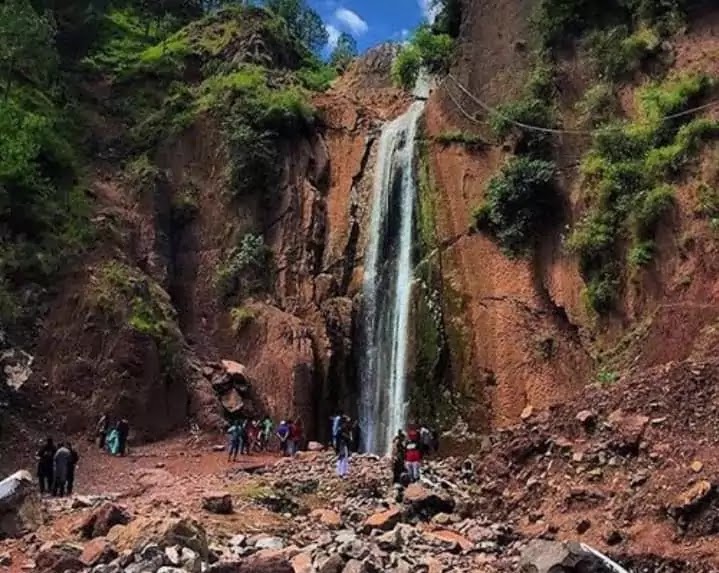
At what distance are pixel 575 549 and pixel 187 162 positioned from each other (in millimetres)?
26067

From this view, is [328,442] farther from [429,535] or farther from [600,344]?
[429,535]

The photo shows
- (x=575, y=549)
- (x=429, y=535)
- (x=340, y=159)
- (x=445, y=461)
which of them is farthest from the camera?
(x=340, y=159)

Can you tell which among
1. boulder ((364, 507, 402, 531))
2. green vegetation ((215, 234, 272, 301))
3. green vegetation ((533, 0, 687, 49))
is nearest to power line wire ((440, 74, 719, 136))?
green vegetation ((533, 0, 687, 49))

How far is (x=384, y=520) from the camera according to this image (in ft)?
55.9

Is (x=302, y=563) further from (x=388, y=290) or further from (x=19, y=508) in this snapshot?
(x=388, y=290)

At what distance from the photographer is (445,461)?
78.4 ft

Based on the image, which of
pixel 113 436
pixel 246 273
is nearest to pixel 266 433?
pixel 113 436

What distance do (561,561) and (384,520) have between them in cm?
450

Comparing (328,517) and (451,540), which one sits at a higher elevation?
(328,517)

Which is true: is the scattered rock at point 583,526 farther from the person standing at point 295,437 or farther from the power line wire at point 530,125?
the power line wire at point 530,125

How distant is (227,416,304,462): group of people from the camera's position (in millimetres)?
25578

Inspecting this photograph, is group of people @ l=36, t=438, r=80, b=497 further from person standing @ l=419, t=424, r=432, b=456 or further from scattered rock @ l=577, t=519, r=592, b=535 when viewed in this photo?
scattered rock @ l=577, t=519, r=592, b=535

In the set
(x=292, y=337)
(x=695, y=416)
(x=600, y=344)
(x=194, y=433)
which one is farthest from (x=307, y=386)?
(x=695, y=416)

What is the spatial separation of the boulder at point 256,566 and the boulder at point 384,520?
450 cm
